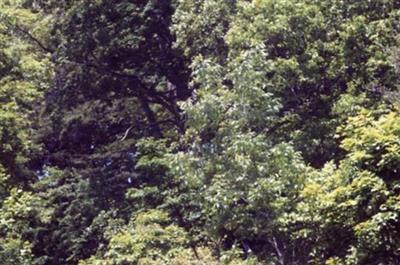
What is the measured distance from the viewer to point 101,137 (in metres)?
17.4

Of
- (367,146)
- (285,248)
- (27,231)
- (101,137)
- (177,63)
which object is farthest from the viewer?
(101,137)

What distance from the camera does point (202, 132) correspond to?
36.2 feet

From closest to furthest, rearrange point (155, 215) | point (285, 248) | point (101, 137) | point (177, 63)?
point (285, 248) → point (155, 215) → point (177, 63) → point (101, 137)

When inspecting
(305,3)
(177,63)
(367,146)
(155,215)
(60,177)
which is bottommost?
(367,146)

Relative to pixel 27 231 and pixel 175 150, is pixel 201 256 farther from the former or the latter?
pixel 27 231

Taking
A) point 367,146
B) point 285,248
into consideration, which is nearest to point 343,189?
point 367,146

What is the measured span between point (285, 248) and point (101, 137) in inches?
325

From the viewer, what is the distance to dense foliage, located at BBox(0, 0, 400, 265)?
339 inches

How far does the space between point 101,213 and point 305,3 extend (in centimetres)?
616

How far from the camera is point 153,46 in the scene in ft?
52.6

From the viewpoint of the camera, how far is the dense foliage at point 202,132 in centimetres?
861

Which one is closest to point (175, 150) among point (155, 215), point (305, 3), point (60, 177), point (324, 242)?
point (155, 215)

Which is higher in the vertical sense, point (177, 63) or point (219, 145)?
point (177, 63)

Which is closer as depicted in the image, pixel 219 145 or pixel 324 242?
pixel 324 242
